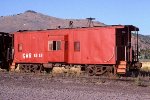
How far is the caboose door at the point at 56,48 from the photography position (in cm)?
2583

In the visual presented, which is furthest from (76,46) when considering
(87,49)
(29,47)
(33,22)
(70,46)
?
(33,22)

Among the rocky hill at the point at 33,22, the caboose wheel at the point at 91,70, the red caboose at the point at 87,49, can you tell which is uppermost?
the rocky hill at the point at 33,22

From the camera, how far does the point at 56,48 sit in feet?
85.9

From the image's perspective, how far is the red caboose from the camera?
949 inches

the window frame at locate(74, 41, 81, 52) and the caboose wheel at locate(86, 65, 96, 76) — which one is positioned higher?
the window frame at locate(74, 41, 81, 52)

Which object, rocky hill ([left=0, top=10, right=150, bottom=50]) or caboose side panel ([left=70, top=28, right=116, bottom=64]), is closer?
caboose side panel ([left=70, top=28, right=116, bottom=64])

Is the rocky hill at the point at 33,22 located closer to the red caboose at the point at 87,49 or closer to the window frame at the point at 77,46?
the red caboose at the point at 87,49

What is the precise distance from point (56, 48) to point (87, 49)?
8.14 feet

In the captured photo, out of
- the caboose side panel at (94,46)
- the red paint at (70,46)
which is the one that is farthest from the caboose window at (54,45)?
the caboose side panel at (94,46)

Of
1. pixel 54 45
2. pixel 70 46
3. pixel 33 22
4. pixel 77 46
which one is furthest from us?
pixel 33 22

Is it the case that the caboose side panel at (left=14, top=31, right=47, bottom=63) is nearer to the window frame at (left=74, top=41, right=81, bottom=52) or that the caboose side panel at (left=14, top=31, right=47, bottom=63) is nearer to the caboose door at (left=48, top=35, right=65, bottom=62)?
the caboose door at (left=48, top=35, right=65, bottom=62)

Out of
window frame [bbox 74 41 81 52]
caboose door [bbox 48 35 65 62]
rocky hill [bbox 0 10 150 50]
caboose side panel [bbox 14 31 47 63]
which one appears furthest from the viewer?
rocky hill [bbox 0 10 150 50]

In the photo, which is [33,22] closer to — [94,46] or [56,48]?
[56,48]

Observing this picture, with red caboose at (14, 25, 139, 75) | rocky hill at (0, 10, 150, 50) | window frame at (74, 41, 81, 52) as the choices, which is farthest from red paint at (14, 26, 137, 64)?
rocky hill at (0, 10, 150, 50)
